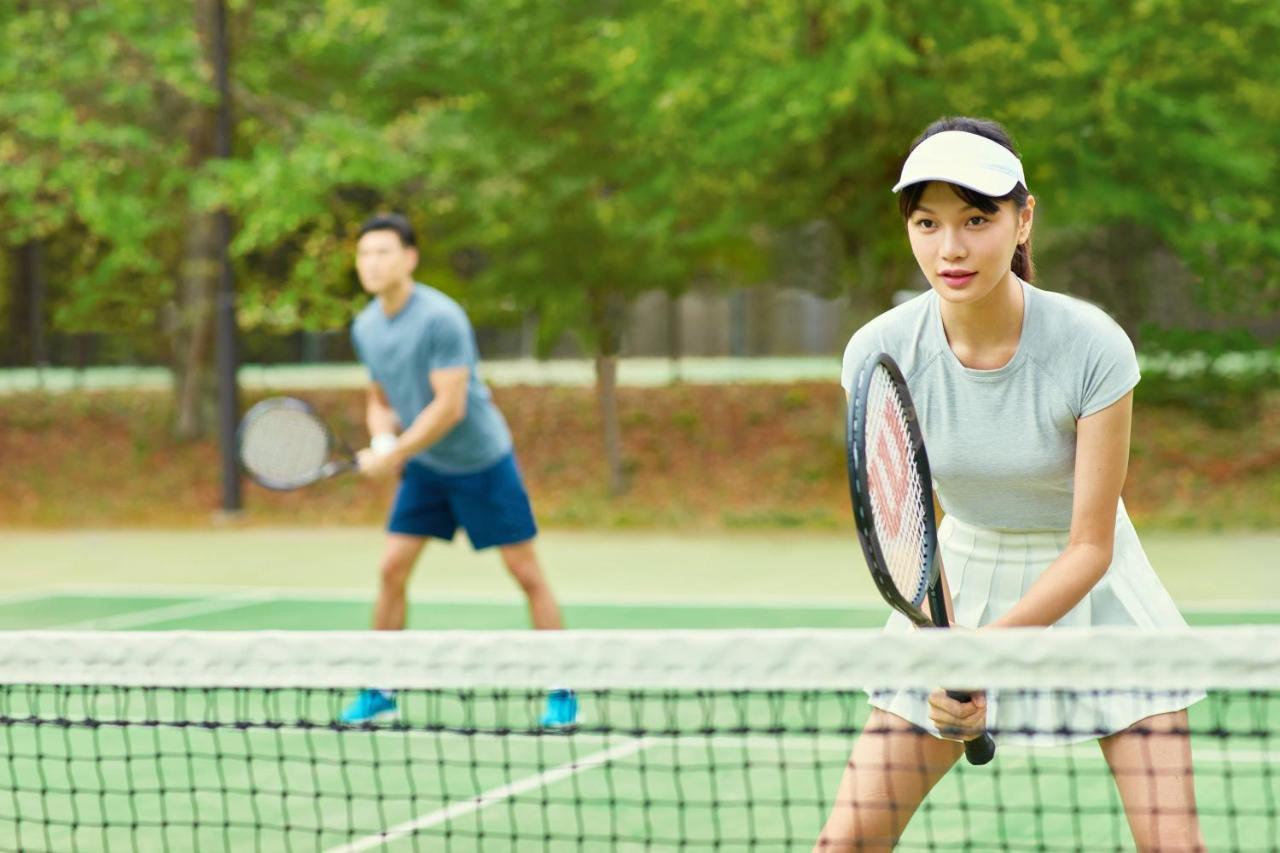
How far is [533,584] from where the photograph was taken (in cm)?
614

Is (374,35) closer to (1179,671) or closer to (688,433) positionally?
(688,433)

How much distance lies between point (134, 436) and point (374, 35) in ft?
16.5

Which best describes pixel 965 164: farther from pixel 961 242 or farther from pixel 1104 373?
pixel 1104 373

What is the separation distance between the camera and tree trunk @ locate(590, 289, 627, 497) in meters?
14.6

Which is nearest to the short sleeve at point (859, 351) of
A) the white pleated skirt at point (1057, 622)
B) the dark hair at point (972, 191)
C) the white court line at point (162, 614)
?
the dark hair at point (972, 191)

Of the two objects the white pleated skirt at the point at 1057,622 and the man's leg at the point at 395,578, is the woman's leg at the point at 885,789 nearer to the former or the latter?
the white pleated skirt at the point at 1057,622

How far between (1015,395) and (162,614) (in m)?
7.06

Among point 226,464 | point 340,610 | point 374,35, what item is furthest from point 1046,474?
point 374,35

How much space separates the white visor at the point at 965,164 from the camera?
2.61 m

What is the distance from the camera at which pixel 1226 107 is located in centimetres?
1259

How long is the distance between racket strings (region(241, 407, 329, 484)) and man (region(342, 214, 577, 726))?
1.42 ft

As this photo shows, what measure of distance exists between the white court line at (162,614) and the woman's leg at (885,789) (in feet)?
20.5

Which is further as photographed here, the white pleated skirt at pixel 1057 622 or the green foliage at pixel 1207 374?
the green foliage at pixel 1207 374

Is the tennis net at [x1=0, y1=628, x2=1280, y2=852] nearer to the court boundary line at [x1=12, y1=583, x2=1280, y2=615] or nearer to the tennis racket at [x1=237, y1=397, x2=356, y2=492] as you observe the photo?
the tennis racket at [x1=237, y1=397, x2=356, y2=492]
